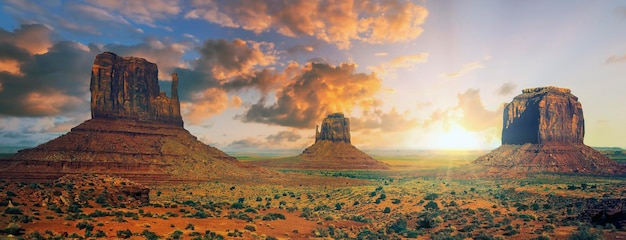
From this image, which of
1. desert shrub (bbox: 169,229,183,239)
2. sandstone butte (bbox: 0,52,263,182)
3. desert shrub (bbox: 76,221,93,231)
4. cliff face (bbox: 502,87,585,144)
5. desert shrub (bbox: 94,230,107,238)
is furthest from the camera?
cliff face (bbox: 502,87,585,144)

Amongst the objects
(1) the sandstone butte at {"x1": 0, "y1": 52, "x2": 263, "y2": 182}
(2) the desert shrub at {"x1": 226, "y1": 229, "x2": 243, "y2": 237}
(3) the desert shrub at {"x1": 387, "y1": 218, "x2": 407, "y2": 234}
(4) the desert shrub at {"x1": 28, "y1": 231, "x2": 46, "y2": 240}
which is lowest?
(3) the desert shrub at {"x1": 387, "y1": 218, "x2": 407, "y2": 234}

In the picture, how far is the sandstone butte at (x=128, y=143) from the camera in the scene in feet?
243

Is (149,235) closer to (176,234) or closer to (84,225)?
(176,234)

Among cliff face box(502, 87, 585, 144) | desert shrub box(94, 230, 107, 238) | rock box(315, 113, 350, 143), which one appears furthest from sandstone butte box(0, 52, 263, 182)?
rock box(315, 113, 350, 143)

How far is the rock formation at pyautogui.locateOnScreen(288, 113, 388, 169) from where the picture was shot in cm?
16388

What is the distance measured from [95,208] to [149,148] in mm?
64057

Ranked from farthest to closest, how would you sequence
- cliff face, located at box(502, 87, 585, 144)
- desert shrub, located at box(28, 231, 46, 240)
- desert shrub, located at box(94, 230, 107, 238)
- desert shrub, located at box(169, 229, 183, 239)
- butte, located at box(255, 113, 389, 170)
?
butte, located at box(255, 113, 389, 170) < cliff face, located at box(502, 87, 585, 144) < desert shrub, located at box(169, 229, 183, 239) < desert shrub, located at box(94, 230, 107, 238) < desert shrub, located at box(28, 231, 46, 240)

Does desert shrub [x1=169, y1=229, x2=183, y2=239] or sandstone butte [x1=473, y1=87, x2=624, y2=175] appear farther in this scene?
sandstone butte [x1=473, y1=87, x2=624, y2=175]

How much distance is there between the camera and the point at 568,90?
4392 inches

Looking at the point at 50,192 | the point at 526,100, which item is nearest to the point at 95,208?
the point at 50,192

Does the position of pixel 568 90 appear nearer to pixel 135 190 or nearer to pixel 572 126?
pixel 572 126

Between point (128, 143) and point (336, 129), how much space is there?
12387 cm

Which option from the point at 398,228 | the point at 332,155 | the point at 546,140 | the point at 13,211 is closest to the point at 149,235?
the point at 13,211

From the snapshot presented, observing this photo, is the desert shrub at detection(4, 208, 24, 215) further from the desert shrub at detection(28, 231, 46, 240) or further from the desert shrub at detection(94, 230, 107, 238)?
the desert shrub at detection(94, 230, 107, 238)
